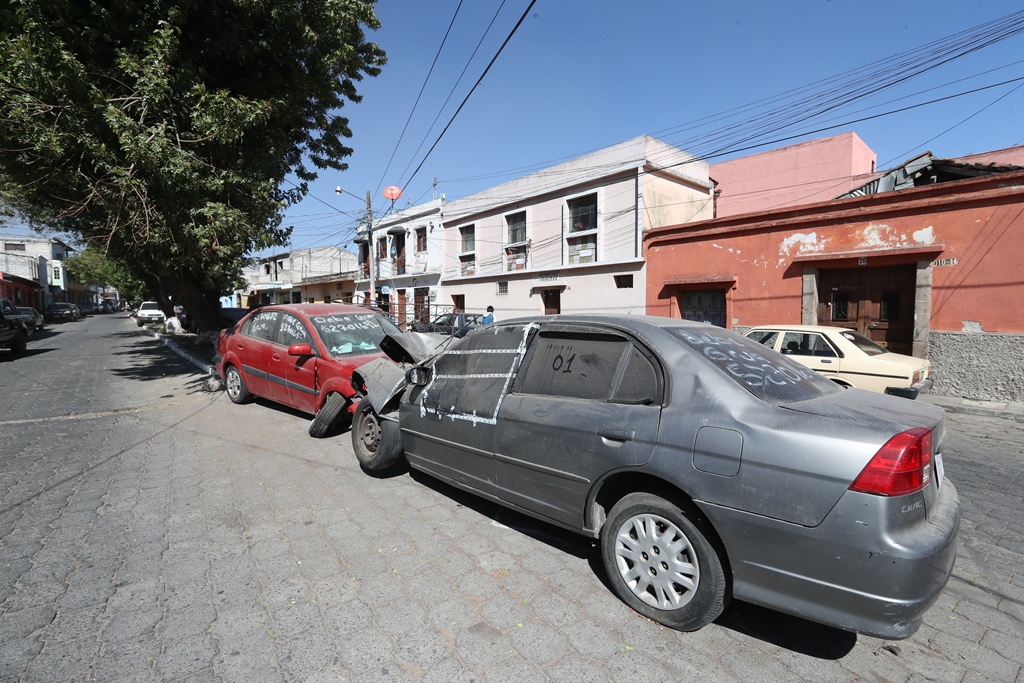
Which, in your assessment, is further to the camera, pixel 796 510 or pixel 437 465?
pixel 437 465

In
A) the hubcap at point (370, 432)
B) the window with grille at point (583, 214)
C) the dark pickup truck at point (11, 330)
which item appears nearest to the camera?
the hubcap at point (370, 432)

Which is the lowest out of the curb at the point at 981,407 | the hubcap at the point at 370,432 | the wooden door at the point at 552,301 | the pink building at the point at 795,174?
the curb at the point at 981,407

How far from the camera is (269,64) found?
356 inches

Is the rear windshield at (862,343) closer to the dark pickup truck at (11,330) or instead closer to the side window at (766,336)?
the side window at (766,336)

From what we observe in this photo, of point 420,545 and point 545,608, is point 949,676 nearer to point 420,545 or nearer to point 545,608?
point 545,608

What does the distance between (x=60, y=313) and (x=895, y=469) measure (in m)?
49.9

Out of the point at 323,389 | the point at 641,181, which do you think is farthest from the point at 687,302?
the point at 323,389

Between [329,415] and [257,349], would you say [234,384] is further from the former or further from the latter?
[329,415]

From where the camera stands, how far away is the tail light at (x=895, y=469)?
191 cm

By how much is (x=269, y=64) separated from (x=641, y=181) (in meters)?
11.5

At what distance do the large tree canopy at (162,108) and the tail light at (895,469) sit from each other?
8.23 metres

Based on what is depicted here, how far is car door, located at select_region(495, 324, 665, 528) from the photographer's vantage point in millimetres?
2555

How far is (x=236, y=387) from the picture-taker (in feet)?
24.9

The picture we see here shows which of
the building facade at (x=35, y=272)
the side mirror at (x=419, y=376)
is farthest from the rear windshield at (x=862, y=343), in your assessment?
the building facade at (x=35, y=272)
